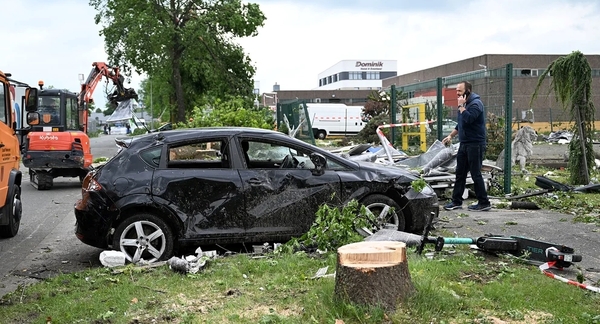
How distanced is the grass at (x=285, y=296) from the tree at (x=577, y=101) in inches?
286

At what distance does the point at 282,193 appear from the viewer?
7883 millimetres

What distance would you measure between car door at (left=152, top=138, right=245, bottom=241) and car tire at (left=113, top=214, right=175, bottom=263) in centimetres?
23

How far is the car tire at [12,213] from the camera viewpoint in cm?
982

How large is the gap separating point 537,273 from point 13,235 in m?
7.86

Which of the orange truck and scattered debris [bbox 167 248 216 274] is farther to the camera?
the orange truck

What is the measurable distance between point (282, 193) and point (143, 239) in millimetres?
1726

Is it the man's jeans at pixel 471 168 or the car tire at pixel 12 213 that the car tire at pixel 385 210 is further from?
the car tire at pixel 12 213

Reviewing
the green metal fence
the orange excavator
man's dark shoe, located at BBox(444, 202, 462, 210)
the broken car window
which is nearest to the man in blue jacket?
man's dark shoe, located at BBox(444, 202, 462, 210)

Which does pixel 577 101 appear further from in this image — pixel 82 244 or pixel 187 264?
pixel 82 244

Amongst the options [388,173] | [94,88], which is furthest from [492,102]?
[94,88]

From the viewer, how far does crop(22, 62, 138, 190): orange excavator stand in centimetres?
1703

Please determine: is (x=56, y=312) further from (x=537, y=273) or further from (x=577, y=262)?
(x=577, y=262)

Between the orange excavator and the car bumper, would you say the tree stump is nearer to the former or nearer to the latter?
the car bumper

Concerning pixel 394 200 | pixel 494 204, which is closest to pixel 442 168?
pixel 494 204
